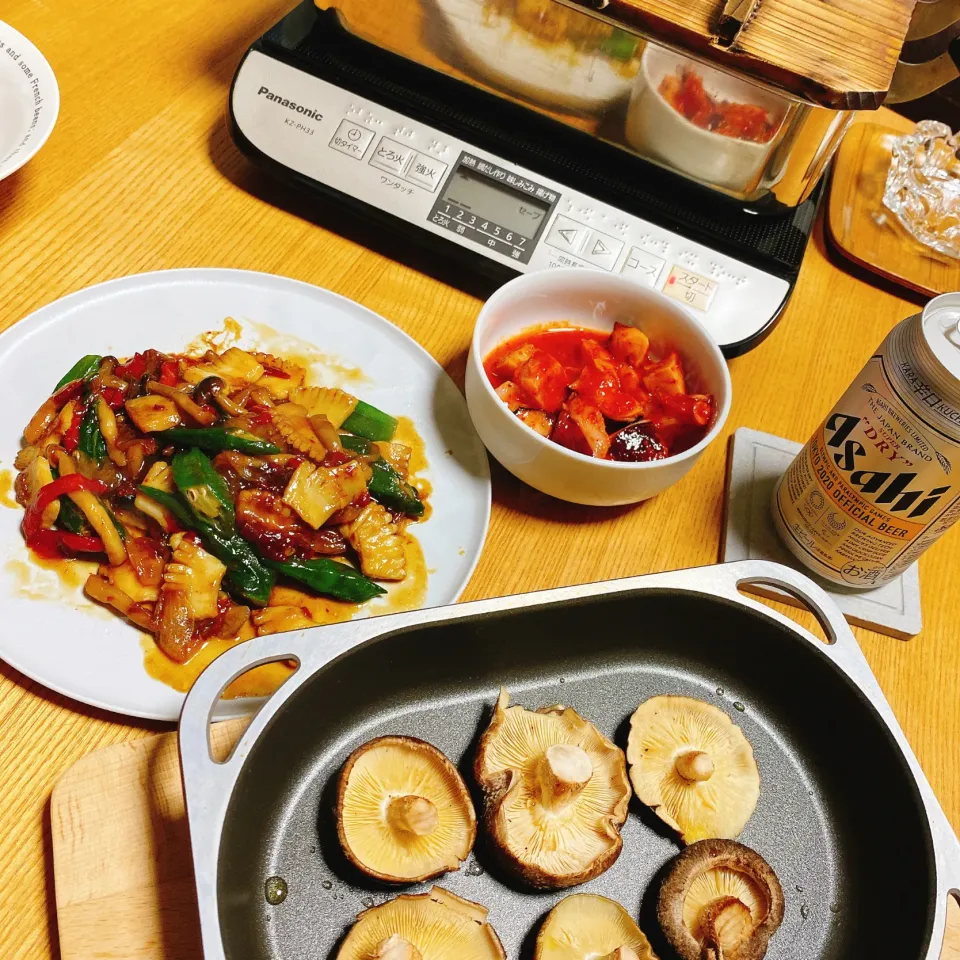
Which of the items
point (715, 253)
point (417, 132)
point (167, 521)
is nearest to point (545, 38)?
point (417, 132)

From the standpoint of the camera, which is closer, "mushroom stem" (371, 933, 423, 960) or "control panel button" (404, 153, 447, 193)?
"mushroom stem" (371, 933, 423, 960)

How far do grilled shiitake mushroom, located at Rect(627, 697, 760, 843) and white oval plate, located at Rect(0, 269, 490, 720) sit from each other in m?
0.22

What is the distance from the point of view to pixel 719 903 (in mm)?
617

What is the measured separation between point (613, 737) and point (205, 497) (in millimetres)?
445

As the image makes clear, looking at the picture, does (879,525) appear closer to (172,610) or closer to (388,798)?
(388,798)

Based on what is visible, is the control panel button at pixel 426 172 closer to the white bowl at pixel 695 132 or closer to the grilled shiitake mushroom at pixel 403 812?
the white bowl at pixel 695 132

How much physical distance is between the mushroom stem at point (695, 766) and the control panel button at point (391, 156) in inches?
29.5

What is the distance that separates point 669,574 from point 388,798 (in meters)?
0.30

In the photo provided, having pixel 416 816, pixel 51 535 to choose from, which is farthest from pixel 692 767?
pixel 51 535

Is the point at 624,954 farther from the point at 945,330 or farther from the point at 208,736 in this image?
the point at 945,330

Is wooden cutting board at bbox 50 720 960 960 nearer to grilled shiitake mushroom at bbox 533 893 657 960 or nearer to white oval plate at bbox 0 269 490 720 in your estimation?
white oval plate at bbox 0 269 490 720

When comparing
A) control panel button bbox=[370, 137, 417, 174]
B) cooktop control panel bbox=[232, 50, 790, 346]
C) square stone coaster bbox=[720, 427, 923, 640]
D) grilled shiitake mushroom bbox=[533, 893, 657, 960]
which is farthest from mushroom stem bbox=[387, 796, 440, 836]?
control panel button bbox=[370, 137, 417, 174]

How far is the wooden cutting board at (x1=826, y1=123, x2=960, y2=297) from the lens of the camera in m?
1.16

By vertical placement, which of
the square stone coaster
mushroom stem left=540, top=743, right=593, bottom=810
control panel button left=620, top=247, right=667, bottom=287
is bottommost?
mushroom stem left=540, top=743, right=593, bottom=810
